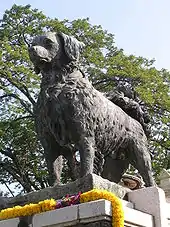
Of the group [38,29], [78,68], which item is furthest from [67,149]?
[38,29]

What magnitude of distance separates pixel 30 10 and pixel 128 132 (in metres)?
15.7

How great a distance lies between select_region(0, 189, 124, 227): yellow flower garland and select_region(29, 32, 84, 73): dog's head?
190 cm

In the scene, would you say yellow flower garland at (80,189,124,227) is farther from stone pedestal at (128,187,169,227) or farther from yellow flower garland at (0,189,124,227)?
stone pedestal at (128,187,169,227)

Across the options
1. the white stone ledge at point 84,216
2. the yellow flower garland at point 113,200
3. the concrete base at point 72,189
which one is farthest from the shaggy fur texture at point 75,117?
the white stone ledge at point 84,216

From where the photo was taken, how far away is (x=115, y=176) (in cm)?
725

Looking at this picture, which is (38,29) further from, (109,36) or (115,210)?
(115,210)

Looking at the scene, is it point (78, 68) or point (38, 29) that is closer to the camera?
point (78, 68)

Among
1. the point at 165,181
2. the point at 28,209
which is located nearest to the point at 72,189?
the point at 28,209

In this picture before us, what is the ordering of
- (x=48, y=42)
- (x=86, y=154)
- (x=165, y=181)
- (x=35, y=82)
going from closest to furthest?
(x=86, y=154)
(x=48, y=42)
(x=165, y=181)
(x=35, y=82)

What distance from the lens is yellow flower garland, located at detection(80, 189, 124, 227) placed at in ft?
16.7

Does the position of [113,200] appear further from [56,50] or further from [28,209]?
[56,50]

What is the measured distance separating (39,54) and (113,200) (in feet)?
7.31

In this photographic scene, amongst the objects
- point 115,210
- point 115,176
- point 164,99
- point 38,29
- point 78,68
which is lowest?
point 115,210

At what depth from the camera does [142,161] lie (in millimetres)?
6734
